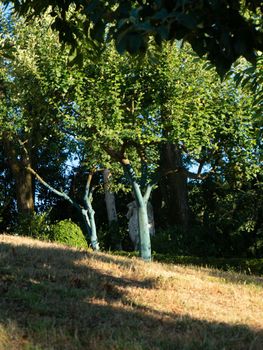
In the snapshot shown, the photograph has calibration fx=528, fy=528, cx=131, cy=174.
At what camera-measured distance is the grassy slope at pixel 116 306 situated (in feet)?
17.5

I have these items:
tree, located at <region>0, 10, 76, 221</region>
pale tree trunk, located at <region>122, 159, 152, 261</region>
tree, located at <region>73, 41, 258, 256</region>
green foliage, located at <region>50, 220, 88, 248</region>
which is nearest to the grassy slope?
tree, located at <region>73, 41, 258, 256</region>

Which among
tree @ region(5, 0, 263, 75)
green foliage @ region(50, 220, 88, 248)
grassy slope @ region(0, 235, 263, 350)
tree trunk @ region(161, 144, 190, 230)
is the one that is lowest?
grassy slope @ region(0, 235, 263, 350)

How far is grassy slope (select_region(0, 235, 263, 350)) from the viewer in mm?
5324

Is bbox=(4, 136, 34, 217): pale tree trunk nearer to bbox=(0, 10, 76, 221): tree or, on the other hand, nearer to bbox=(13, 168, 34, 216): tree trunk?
bbox=(13, 168, 34, 216): tree trunk

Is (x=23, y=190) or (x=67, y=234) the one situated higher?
(x=23, y=190)

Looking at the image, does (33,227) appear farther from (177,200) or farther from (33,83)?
(33,83)

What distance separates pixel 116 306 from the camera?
6.83m

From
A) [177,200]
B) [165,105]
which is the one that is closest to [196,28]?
[165,105]

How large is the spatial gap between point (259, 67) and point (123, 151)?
31.0 feet

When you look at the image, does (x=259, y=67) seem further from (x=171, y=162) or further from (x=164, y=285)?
(x=171, y=162)

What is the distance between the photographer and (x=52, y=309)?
6.32 meters

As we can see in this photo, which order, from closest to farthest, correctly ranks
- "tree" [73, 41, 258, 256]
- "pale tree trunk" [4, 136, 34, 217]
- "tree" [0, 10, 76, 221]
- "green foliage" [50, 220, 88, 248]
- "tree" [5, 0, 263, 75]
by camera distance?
"tree" [5, 0, 263, 75] < "tree" [73, 41, 258, 256] < "tree" [0, 10, 76, 221] < "green foliage" [50, 220, 88, 248] < "pale tree trunk" [4, 136, 34, 217]

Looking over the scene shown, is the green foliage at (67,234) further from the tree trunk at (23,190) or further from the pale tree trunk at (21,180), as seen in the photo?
the tree trunk at (23,190)

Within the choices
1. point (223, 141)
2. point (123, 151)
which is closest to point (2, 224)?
point (123, 151)
